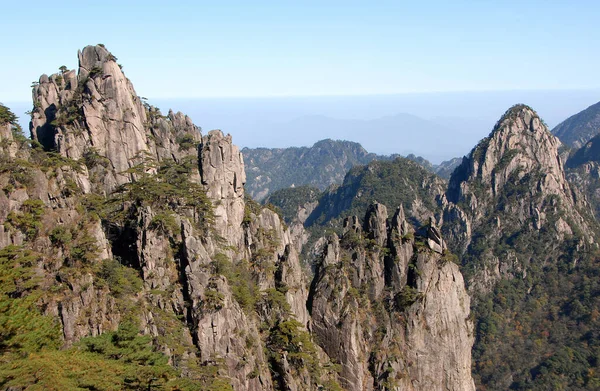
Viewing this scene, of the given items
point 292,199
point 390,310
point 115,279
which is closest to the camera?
point 115,279

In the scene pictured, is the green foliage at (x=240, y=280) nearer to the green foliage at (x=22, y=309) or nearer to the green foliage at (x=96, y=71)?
Result: the green foliage at (x=22, y=309)

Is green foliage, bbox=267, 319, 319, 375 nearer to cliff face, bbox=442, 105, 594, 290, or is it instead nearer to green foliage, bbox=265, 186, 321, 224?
cliff face, bbox=442, 105, 594, 290

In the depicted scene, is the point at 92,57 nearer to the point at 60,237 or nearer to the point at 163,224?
the point at 163,224

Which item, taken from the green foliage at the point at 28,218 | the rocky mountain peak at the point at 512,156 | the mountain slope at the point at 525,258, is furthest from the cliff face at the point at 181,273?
the rocky mountain peak at the point at 512,156

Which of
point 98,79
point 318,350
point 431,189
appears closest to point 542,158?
point 431,189

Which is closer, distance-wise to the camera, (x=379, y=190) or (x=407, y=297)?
(x=407, y=297)

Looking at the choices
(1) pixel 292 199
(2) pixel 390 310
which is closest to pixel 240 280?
(2) pixel 390 310

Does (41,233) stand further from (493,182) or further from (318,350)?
(493,182)

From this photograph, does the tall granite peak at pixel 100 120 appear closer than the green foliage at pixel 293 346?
No

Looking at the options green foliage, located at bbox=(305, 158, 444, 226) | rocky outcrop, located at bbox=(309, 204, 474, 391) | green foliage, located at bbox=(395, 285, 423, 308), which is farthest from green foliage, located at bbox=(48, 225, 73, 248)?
green foliage, located at bbox=(305, 158, 444, 226)
